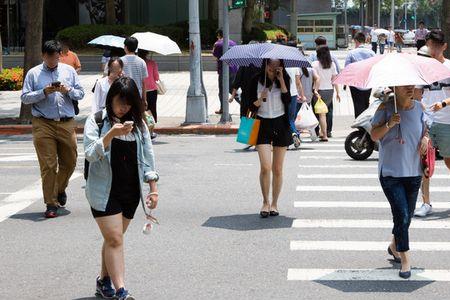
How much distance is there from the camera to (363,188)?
12.3m

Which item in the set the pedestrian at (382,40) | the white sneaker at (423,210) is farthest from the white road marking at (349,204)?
the pedestrian at (382,40)

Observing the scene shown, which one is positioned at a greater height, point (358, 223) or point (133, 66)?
point (133, 66)

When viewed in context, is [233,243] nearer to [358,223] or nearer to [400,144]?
[358,223]

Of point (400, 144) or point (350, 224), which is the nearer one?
point (400, 144)

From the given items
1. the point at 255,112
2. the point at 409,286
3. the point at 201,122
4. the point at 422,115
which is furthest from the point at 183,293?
the point at 201,122

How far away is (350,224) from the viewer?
32.9 feet

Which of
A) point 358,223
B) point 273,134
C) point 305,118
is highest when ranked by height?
point 273,134

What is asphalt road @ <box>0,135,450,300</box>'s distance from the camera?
7609mm

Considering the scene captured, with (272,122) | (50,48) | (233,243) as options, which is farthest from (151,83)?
(233,243)

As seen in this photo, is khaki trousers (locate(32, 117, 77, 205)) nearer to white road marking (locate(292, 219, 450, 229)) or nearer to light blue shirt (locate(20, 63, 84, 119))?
light blue shirt (locate(20, 63, 84, 119))

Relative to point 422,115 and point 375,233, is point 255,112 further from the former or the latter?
point 422,115

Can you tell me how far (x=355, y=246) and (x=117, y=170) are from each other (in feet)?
9.79

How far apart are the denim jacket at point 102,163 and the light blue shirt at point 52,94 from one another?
3.71 meters

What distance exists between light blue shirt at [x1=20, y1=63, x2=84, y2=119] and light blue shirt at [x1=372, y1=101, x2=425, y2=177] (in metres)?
4.13
